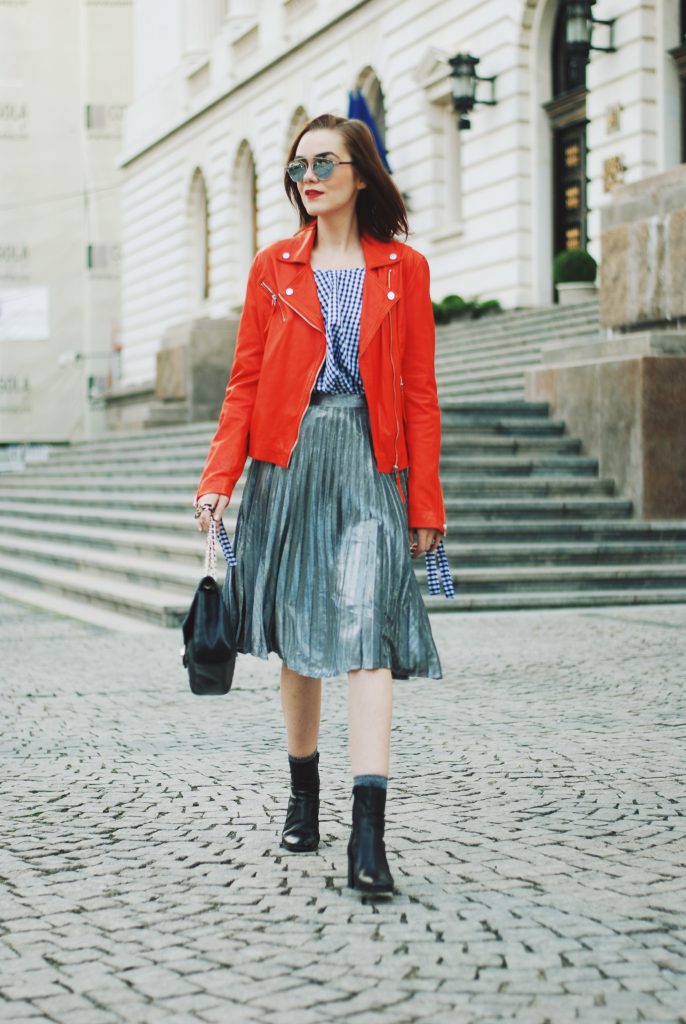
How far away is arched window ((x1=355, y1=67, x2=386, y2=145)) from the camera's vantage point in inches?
1102

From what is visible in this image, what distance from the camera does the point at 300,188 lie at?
402 cm

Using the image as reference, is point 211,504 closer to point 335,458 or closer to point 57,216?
point 335,458

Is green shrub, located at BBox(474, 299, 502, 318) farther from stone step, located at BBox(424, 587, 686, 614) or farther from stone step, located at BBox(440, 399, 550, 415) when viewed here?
stone step, located at BBox(424, 587, 686, 614)

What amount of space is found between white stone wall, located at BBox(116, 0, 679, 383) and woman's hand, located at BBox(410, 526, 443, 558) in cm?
1684

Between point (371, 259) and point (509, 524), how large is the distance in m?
7.19

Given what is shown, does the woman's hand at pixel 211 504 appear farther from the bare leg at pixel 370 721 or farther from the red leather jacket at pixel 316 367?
the bare leg at pixel 370 721

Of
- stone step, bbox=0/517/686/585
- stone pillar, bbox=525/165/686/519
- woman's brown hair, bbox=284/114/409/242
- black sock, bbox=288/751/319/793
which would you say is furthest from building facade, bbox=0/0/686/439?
black sock, bbox=288/751/319/793

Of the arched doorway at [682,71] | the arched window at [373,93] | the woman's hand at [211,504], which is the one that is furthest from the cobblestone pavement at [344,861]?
the arched window at [373,93]

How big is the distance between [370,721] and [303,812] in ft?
1.53

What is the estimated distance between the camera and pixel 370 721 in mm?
3639

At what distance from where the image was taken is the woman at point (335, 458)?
3734 mm

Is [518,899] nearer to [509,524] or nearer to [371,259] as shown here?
[371,259]

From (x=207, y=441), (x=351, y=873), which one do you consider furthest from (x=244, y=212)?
(x=351, y=873)

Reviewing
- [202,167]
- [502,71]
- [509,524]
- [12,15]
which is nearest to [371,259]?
[509,524]
